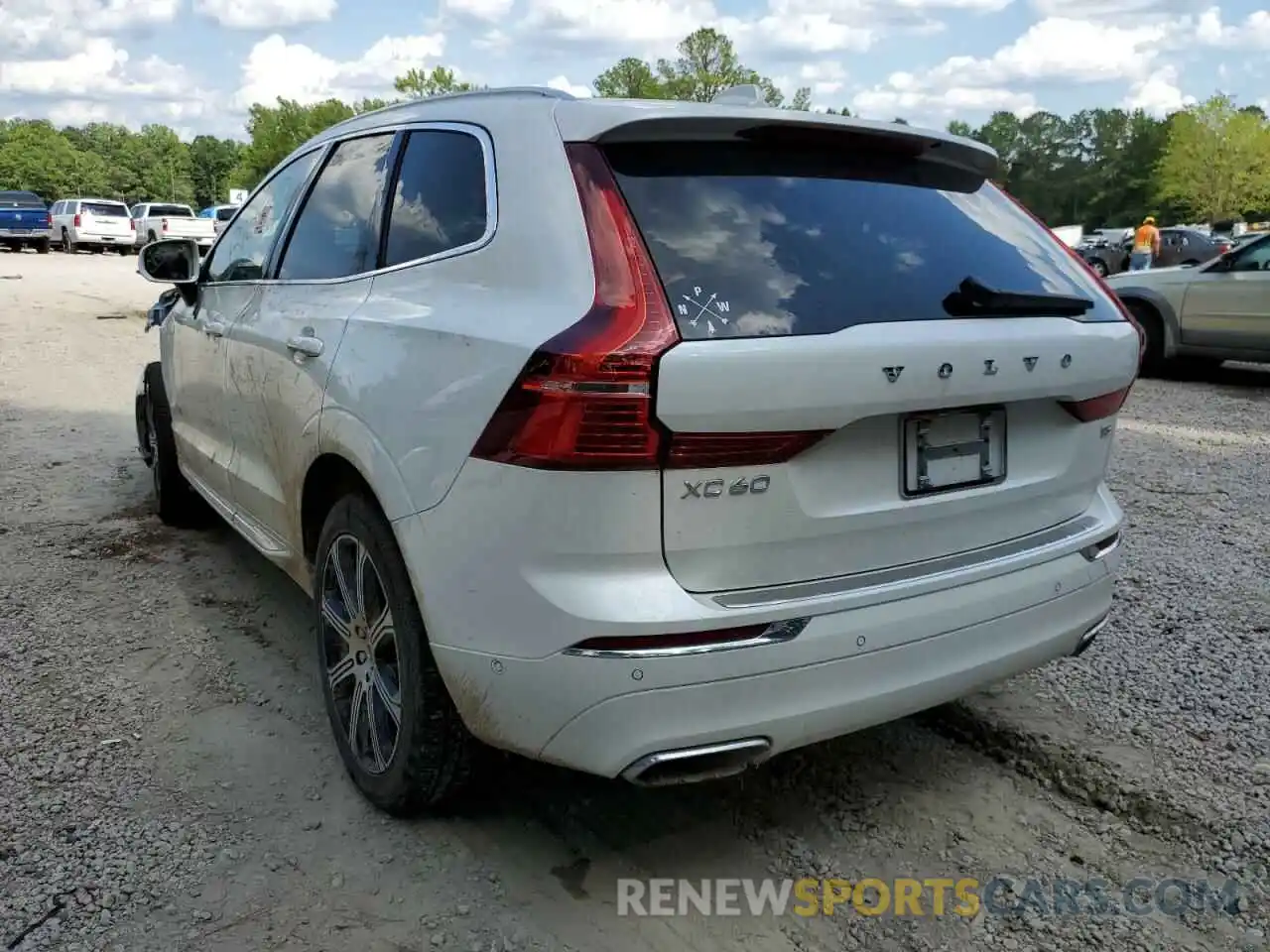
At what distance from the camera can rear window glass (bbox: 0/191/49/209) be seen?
35.5m

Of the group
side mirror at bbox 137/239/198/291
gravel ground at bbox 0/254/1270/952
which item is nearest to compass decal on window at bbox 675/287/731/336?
gravel ground at bbox 0/254/1270/952

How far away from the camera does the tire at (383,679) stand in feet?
8.67

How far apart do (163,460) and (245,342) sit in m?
1.87

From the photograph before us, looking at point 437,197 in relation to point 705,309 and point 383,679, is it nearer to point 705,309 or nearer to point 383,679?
point 705,309

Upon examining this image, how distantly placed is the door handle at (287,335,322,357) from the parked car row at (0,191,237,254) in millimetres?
34336

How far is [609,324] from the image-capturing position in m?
2.19

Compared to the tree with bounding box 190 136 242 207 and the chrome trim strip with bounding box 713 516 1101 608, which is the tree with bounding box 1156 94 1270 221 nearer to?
the chrome trim strip with bounding box 713 516 1101 608

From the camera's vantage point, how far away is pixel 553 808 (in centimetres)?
298

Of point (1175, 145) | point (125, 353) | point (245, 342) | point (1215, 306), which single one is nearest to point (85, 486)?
point (245, 342)

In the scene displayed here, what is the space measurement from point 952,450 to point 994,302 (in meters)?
0.37

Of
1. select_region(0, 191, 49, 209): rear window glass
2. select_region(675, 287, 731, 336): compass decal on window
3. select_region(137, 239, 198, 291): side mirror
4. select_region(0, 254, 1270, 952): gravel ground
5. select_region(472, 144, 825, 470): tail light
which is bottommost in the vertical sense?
select_region(0, 254, 1270, 952): gravel ground

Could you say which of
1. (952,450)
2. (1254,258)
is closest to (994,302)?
(952,450)

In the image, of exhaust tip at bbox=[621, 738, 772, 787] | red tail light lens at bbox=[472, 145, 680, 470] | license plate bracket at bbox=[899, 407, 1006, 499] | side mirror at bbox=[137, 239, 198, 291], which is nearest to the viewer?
red tail light lens at bbox=[472, 145, 680, 470]

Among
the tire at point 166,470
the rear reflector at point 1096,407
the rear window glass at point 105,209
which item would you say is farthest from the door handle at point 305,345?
the rear window glass at point 105,209
